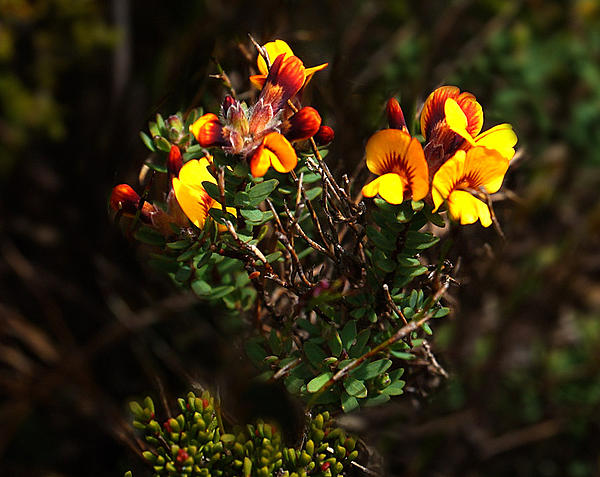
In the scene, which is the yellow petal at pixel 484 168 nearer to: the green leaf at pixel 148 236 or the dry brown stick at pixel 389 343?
the dry brown stick at pixel 389 343

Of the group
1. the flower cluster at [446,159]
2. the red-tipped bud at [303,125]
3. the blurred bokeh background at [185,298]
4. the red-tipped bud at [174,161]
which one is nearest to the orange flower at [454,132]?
the flower cluster at [446,159]

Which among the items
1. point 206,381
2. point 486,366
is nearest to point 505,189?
point 206,381

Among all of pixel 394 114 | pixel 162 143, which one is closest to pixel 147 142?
pixel 162 143

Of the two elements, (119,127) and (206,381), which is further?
(119,127)

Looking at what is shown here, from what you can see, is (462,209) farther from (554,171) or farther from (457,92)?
(554,171)

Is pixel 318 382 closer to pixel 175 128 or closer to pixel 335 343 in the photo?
pixel 335 343

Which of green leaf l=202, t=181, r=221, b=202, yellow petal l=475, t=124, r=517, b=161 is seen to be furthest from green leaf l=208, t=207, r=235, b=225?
yellow petal l=475, t=124, r=517, b=161
